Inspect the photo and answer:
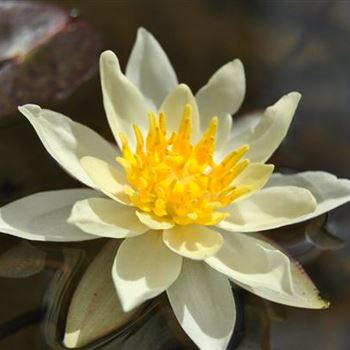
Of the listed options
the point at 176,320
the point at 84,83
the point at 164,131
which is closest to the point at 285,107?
the point at 164,131

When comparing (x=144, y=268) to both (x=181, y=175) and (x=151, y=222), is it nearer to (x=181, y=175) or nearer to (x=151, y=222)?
(x=151, y=222)

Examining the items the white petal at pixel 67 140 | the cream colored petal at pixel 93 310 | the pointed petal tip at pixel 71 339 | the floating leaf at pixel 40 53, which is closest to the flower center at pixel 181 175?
the white petal at pixel 67 140

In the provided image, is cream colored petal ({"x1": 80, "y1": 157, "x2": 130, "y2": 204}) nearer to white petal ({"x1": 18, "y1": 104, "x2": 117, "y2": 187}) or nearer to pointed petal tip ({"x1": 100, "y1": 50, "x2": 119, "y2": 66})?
white petal ({"x1": 18, "y1": 104, "x2": 117, "y2": 187})

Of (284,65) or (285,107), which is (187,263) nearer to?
(285,107)

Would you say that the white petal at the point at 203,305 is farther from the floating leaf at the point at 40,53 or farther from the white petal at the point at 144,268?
the floating leaf at the point at 40,53

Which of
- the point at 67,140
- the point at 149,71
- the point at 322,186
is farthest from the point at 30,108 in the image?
the point at 322,186

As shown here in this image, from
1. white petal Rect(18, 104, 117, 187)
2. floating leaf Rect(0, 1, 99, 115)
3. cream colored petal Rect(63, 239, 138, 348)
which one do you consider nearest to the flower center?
white petal Rect(18, 104, 117, 187)
